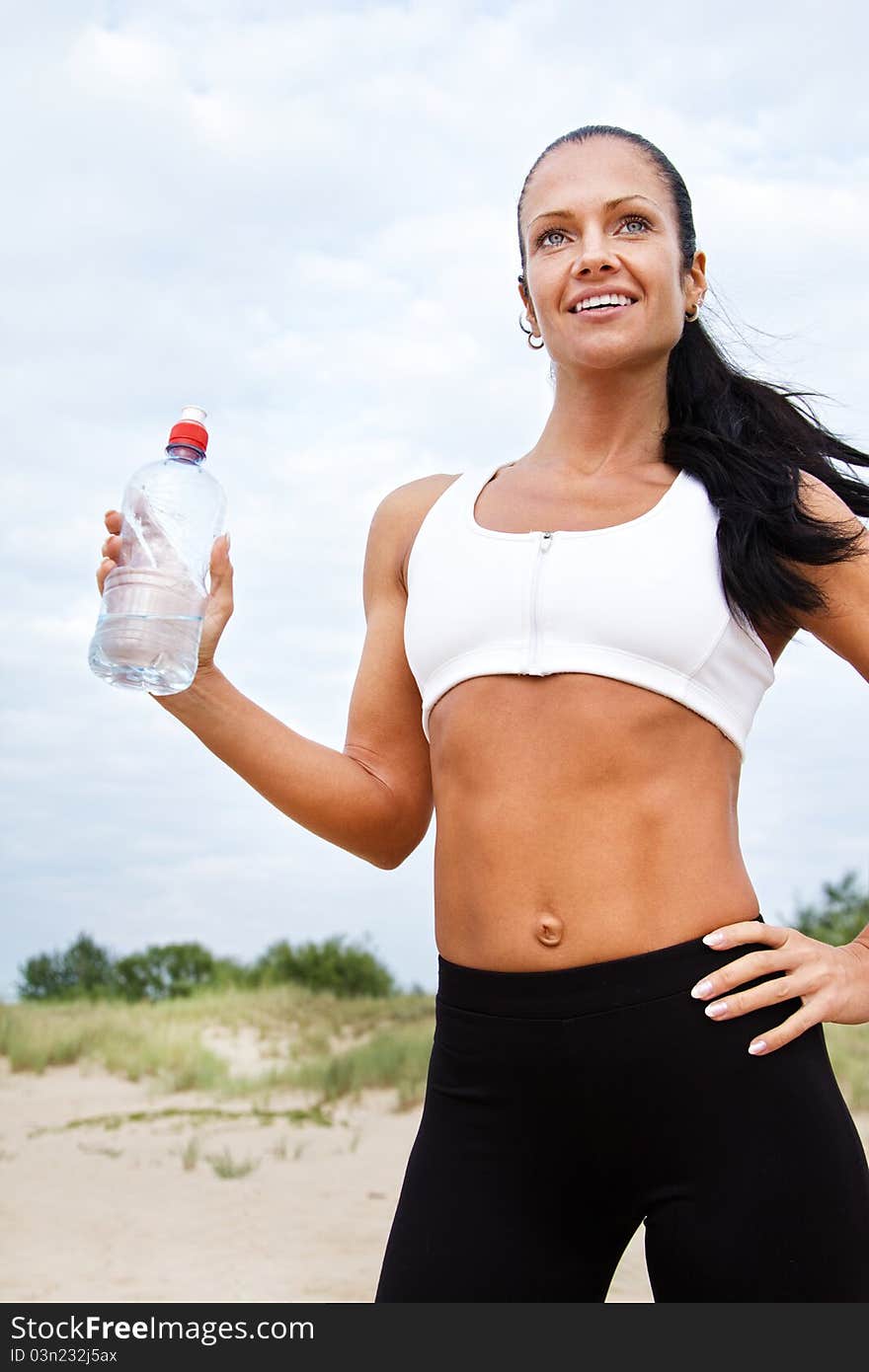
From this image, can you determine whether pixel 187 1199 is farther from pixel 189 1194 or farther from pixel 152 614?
pixel 152 614

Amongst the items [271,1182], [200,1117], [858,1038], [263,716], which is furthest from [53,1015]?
[263,716]

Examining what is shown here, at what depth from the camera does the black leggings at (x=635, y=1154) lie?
2.09m

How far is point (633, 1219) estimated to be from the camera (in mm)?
2271

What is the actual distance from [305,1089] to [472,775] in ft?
31.3

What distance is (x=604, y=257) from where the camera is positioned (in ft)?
8.36

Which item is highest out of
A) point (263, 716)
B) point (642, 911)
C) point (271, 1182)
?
point (263, 716)

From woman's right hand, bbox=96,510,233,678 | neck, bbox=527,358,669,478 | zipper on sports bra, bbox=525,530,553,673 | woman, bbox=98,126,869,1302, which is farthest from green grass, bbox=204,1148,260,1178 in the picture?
zipper on sports bra, bbox=525,530,553,673

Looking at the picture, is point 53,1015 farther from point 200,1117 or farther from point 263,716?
point 263,716

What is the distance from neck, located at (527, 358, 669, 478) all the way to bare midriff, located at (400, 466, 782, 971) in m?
0.63

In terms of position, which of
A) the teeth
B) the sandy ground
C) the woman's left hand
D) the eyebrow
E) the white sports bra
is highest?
the eyebrow

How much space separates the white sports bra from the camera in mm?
2324

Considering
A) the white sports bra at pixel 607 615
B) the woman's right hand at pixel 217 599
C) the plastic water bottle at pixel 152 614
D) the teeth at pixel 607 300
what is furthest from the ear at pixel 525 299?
the woman's right hand at pixel 217 599

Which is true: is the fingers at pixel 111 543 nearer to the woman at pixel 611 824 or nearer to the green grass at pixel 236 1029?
the woman at pixel 611 824

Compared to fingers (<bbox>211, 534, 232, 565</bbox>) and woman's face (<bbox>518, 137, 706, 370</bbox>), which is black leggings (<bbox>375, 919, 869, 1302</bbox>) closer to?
fingers (<bbox>211, 534, 232, 565</bbox>)
